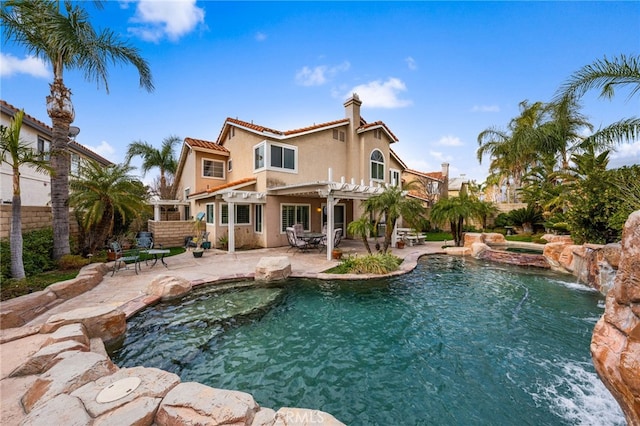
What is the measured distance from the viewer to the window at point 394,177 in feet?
71.2

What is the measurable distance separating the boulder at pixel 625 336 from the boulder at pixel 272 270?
746cm

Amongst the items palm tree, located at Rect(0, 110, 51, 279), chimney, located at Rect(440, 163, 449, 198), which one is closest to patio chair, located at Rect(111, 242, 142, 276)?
palm tree, located at Rect(0, 110, 51, 279)

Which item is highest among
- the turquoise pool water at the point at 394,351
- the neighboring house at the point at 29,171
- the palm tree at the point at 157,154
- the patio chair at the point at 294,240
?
the palm tree at the point at 157,154

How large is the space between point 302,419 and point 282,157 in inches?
545

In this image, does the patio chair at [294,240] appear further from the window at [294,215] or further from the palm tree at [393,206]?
the palm tree at [393,206]

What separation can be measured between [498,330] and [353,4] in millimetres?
13209

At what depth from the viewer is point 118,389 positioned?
2.98 m

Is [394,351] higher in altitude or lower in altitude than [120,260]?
lower

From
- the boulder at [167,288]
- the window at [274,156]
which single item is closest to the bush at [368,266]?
the boulder at [167,288]

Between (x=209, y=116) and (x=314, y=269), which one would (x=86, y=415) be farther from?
(x=209, y=116)

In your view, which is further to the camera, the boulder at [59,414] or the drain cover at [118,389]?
the drain cover at [118,389]

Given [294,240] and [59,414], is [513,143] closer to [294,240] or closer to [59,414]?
[294,240]

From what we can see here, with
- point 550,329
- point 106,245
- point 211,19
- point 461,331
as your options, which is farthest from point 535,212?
point 106,245

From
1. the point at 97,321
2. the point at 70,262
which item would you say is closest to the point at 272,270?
the point at 97,321
